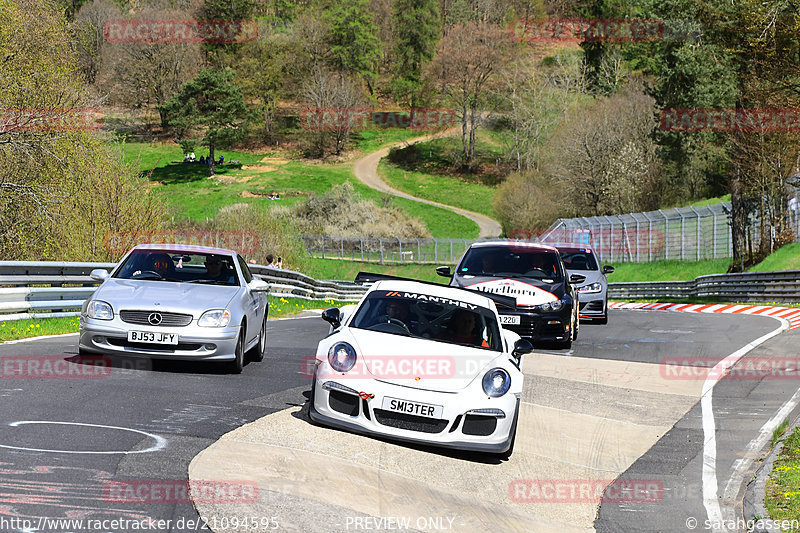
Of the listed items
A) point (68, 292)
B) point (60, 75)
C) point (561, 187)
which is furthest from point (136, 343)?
point (561, 187)

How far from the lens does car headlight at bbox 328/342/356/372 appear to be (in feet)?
25.5

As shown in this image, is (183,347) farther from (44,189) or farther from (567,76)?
(567,76)

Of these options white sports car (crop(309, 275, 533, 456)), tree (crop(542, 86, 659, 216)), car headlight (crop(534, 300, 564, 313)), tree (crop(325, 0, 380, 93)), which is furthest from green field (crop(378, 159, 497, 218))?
white sports car (crop(309, 275, 533, 456))

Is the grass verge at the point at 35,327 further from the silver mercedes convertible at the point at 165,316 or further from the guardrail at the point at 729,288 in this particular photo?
the guardrail at the point at 729,288

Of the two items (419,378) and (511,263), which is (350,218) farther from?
(419,378)

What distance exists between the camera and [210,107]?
10338 centimetres

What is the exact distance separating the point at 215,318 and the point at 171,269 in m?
1.67

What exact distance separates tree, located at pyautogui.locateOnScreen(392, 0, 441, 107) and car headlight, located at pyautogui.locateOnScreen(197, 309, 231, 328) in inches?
4483

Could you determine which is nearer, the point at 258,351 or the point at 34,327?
the point at 258,351

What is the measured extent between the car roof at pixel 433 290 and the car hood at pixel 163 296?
2.38 meters

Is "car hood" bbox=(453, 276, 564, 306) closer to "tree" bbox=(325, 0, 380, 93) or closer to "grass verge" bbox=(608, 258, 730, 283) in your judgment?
"grass verge" bbox=(608, 258, 730, 283)

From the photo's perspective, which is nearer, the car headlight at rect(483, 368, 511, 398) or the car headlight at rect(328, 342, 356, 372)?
the car headlight at rect(483, 368, 511, 398)

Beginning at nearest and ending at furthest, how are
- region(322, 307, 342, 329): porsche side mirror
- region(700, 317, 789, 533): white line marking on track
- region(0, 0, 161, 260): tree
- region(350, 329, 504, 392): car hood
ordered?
region(700, 317, 789, 533): white line marking on track
region(350, 329, 504, 392): car hood
region(322, 307, 342, 329): porsche side mirror
region(0, 0, 161, 260): tree

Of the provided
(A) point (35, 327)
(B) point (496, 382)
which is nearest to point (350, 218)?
(A) point (35, 327)
